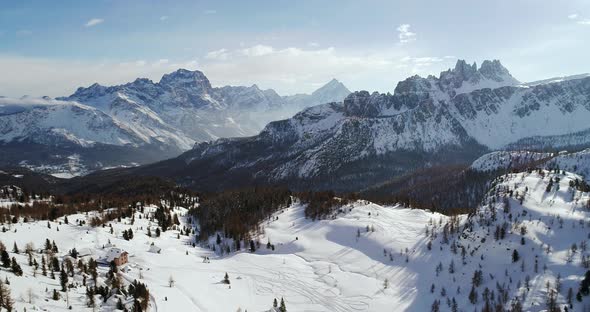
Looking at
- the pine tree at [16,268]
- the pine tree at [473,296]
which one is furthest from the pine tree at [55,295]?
the pine tree at [473,296]

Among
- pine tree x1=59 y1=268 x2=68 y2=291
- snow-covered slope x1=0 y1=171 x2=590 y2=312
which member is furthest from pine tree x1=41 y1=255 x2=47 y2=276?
pine tree x1=59 y1=268 x2=68 y2=291

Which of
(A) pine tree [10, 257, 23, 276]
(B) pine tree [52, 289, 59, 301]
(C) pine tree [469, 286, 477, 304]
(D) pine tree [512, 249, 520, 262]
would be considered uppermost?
(A) pine tree [10, 257, 23, 276]

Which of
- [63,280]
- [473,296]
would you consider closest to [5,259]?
[63,280]

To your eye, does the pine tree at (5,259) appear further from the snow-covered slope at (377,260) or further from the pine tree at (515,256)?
the pine tree at (515,256)

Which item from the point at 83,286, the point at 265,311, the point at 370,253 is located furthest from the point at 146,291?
the point at 370,253

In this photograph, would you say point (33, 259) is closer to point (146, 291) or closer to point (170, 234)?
Answer: point (146, 291)

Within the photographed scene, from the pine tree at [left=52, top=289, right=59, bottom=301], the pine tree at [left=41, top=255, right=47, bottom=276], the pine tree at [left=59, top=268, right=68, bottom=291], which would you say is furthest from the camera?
the pine tree at [left=41, top=255, right=47, bottom=276]

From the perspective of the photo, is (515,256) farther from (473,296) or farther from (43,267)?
(43,267)

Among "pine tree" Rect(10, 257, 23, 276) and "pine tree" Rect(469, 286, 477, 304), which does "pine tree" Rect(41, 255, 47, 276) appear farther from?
"pine tree" Rect(469, 286, 477, 304)
